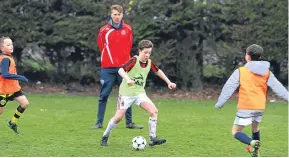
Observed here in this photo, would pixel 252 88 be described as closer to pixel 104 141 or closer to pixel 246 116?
pixel 246 116

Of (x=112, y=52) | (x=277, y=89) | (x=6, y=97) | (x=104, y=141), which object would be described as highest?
(x=112, y=52)

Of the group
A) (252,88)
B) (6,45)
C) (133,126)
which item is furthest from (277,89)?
(6,45)

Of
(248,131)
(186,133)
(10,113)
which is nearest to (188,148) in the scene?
(186,133)

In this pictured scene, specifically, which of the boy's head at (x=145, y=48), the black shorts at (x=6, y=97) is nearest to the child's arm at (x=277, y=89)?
the boy's head at (x=145, y=48)

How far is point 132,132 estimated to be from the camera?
9.83 m

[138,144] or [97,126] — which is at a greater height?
[138,144]

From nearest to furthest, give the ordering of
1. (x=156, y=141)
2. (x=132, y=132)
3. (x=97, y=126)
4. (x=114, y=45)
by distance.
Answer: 1. (x=156, y=141)
2. (x=132, y=132)
3. (x=97, y=126)
4. (x=114, y=45)

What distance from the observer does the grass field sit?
7965 millimetres

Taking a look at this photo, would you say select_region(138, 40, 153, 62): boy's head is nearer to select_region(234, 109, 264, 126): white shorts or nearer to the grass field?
the grass field

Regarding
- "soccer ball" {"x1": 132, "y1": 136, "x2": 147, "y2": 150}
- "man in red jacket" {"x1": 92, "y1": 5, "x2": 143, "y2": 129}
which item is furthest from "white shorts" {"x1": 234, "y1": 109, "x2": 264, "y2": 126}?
"man in red jacket" {"x1": 92, "y1": 5, "x2": 143, "y2": 129}

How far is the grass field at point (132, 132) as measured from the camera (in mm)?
7965

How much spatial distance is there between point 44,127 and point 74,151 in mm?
2465

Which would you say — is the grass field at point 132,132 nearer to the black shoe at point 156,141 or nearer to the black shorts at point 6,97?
the black shoe at point 156,141

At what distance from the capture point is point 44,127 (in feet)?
33.5
